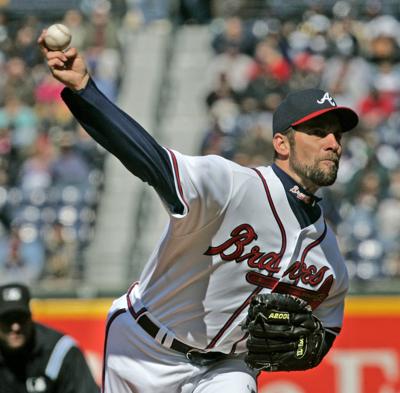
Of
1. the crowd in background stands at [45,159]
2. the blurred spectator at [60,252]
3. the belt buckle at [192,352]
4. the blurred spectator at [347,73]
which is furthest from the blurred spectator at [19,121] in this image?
the belt buckle at [192,352]

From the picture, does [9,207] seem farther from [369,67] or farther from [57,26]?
[57,26]

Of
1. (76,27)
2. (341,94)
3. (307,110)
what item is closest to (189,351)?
(307,110)

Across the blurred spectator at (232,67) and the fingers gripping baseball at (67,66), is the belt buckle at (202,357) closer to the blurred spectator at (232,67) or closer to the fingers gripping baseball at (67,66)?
the fingers gripping baseball at (67,66)

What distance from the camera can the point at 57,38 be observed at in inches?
157

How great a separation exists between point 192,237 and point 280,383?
15.0 ft

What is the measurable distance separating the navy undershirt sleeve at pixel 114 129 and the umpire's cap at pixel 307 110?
2.75ft

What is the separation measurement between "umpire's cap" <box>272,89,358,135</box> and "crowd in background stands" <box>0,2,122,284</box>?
5.95m

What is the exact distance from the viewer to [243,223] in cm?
462

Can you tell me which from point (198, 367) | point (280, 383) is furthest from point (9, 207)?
point (198, 367)

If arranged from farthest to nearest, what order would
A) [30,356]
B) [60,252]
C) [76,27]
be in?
1. [76,27]
2. [60,252]
3. [30,356]

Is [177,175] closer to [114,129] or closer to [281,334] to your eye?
[114,129]

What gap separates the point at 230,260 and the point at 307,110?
754mm

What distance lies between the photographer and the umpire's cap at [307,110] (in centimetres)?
472

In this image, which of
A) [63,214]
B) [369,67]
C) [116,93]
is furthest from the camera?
[116,93]
